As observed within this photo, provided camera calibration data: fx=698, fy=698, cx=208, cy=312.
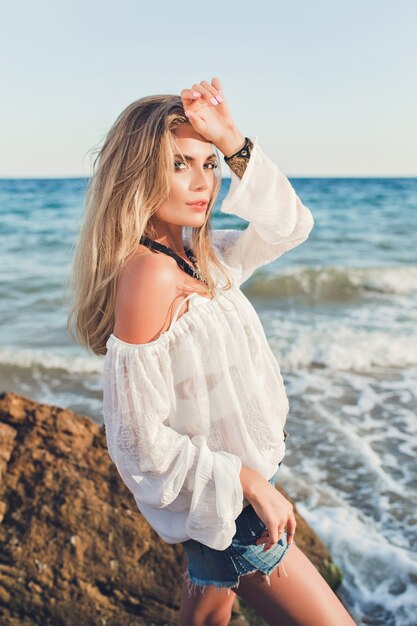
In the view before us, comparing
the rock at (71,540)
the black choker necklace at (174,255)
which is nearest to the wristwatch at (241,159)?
the black choker necklace at (174,255)

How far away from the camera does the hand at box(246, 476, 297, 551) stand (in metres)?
1.87

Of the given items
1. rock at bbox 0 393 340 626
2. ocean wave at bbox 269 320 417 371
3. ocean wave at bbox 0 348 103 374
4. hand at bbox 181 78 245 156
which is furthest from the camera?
ocean wave at bbox 269 320 417 371

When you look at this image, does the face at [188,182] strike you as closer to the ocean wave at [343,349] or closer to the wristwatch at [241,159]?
the wristwatch at [241,159]

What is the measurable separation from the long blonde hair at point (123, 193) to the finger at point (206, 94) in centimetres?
8

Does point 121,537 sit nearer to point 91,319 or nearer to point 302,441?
point 91,319

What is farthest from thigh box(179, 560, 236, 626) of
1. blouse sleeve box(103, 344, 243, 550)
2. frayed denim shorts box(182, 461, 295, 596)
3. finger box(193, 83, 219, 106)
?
finger box(193, 83, 219, 106)

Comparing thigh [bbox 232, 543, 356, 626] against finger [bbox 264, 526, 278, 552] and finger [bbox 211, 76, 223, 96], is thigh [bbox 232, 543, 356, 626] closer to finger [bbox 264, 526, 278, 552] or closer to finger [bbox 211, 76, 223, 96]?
finger [bbox 264, 526, 278, 552]

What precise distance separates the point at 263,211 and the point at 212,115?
Answer: 0.33 meters

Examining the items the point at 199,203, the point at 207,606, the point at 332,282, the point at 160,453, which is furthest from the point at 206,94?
the point at 332,282

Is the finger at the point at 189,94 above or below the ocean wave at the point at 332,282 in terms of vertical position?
above

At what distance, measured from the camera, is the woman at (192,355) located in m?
1.84

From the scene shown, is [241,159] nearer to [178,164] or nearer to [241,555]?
[178,164]

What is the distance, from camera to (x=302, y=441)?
17.9 feet

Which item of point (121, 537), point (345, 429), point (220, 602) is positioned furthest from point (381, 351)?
point (220, 602)
